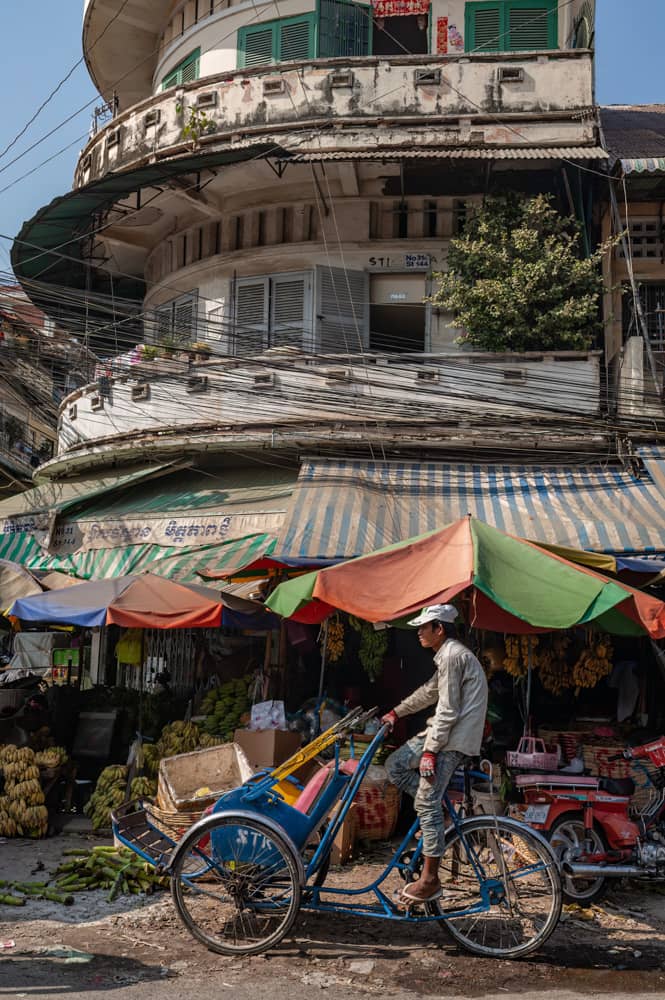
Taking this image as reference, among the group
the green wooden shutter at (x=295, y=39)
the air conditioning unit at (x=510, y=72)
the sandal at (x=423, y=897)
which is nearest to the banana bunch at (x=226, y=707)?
the sandal at (x=423, y=897)

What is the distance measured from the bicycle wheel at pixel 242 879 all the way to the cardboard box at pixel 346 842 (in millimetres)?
2168

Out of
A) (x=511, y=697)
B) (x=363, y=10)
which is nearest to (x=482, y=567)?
(x=511, y=697)

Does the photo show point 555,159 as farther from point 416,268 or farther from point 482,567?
point 482,567

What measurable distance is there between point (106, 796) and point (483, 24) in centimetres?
1357

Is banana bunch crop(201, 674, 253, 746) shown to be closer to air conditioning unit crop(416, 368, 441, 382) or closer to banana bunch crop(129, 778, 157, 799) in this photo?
banana bunch crop(129, 778, 157, 799)

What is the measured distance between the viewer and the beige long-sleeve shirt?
5.69 meters

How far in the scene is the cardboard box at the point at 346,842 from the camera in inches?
308

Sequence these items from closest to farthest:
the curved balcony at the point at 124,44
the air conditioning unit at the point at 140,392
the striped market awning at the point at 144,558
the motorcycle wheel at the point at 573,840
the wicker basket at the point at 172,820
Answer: the motorcycle wheel at the point at 573,840, the wicker basket at the point at 172,820, the striped market awning at the point at 144,558, the air conditioning unit at the point at 140,392, the curved balcony at the point at 124,44

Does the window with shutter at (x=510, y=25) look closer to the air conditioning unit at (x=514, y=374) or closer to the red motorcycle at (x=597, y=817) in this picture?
the air conditioning unit at (x=514, y=374)

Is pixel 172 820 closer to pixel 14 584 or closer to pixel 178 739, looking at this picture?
pixel 178 739

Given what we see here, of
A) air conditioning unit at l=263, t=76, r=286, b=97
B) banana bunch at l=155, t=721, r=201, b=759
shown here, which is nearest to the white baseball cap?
banana bunch at l=155, t=721, r=201, b=759

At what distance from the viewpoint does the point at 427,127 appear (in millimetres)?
14695

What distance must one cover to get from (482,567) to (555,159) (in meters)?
9.25

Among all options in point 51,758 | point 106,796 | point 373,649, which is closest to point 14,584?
point 51,758
